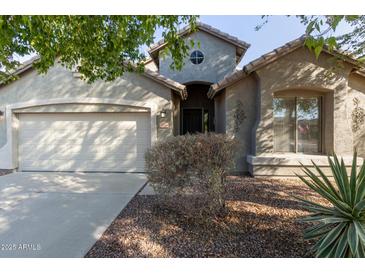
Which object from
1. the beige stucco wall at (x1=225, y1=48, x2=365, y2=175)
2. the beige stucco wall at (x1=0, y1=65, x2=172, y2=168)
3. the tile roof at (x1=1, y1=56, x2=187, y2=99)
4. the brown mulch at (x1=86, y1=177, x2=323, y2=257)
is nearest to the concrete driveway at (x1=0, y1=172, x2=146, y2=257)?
the brown mulch at (x1=86, y1=177, x2=323, y2=257)

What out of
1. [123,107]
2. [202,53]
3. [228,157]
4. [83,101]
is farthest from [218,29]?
[228,157]

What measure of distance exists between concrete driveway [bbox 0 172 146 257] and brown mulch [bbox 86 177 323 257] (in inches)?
17.9

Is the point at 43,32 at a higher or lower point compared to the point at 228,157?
higher

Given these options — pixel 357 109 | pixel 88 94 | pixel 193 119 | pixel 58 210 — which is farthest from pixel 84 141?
pixel 357 109

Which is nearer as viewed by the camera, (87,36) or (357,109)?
(87,36)

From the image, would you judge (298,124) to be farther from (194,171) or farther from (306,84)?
(194,171)

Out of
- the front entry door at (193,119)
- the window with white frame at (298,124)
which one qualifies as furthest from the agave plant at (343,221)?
the front entry door at (193,119)

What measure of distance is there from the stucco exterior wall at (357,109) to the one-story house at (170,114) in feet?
0.12

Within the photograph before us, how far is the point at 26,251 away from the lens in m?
3.48

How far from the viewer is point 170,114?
354 inches

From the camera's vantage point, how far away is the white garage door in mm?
9227

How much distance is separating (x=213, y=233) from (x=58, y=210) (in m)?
3.74
